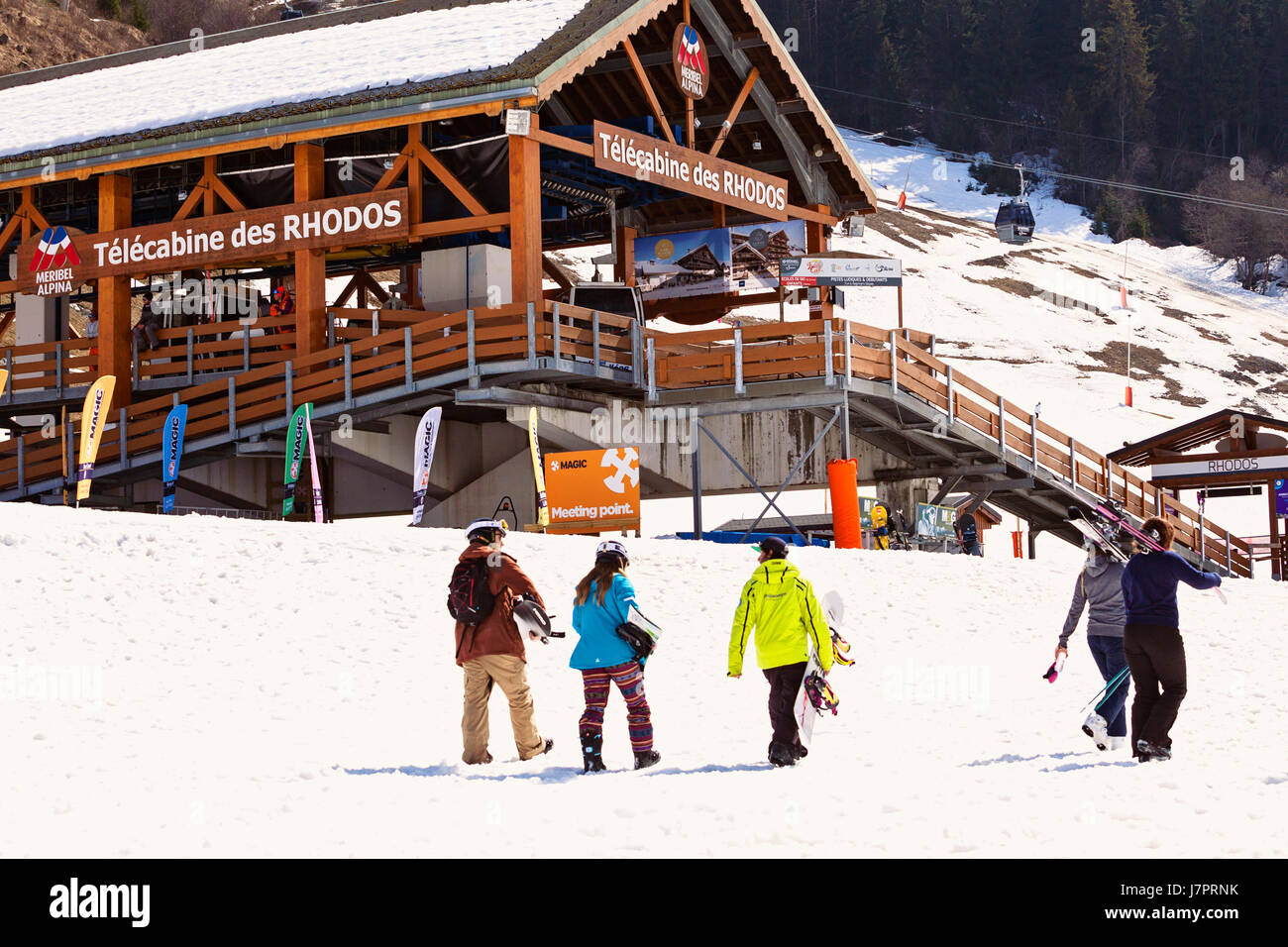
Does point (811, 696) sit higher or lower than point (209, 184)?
lower

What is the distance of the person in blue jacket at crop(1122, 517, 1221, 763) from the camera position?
10484 millimetres

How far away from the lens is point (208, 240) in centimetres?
2606

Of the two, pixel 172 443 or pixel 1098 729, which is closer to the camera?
pixel 1098 729

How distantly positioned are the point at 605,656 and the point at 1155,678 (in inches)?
137

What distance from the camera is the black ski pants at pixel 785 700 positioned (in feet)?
35.3

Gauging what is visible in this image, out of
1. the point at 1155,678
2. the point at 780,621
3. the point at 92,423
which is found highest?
the point at 92,423

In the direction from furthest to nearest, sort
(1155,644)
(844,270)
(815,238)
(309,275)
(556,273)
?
(556,273)
(815,238)
(844,270)
(309,275)
(1155,644)

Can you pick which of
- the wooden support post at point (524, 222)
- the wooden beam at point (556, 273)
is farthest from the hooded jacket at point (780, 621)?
the wooden beam at point (556, 273)

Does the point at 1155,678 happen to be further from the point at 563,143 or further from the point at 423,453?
the point at 563,143

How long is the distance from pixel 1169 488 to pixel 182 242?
56.2 feet

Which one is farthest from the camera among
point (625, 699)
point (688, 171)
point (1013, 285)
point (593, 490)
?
point (1013, 285)

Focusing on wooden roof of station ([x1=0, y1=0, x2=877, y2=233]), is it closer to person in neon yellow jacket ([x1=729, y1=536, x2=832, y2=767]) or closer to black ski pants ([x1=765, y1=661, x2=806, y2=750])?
person in neon yellow jacket ([x1=729, y1=536, x2=832, y2=767])

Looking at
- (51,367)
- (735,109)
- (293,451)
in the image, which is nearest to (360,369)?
(293,451)

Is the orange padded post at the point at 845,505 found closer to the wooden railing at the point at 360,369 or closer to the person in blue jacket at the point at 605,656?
the wooden railing at the point at 360,369
